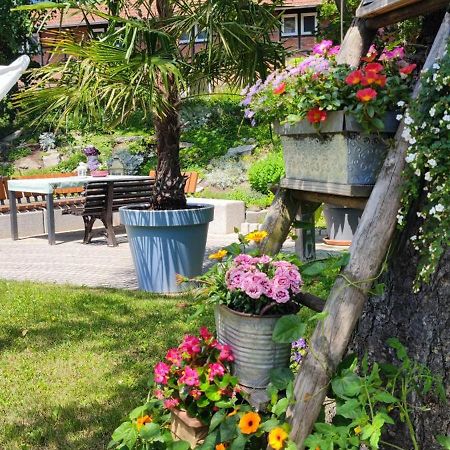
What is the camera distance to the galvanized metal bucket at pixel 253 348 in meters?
1.96

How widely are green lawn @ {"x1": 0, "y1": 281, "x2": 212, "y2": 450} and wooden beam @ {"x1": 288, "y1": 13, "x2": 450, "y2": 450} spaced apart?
129 cm

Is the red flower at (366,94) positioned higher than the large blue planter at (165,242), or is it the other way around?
the red flower at (366,94)

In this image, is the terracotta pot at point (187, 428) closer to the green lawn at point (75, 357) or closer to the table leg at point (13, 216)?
the green lawn at point (75, 357)

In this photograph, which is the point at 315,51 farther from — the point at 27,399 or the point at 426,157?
the point at 27,399

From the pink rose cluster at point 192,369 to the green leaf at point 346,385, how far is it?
1.38ft

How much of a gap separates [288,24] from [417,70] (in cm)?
2420

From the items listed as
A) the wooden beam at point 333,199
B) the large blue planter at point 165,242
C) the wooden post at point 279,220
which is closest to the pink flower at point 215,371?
the wooden post at point 279,220

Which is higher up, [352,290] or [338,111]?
[338,111]

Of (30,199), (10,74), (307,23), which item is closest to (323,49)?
(10,74)

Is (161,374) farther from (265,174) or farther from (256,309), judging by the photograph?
(265,174)

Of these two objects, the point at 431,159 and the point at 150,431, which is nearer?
the point at 431,159

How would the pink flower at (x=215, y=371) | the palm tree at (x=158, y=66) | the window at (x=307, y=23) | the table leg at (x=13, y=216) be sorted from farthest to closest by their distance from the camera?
the window at (x=307, y=23)
the table leg at (x=13, y=216)
the palm tree at (x=158, y=66)
the pink flower at (x=215, y=371)

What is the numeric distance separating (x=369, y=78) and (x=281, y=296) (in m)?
0.69

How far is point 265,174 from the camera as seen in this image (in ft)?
38.4
